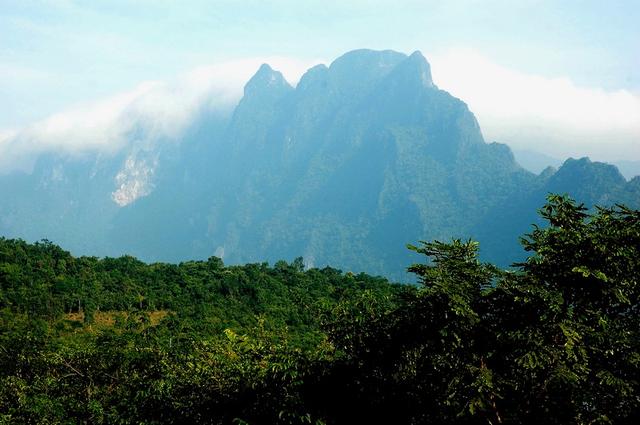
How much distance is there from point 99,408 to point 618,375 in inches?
592

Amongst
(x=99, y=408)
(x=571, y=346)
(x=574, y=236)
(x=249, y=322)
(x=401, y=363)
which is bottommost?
(x=249, y=322)

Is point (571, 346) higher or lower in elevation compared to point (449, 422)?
higher

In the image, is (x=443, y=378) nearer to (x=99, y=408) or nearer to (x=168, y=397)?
(x=168, y=397)

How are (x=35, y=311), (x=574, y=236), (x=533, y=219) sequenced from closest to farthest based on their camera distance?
(x=574, y=236) < (x=35, y=311) < (x=533, y=219)

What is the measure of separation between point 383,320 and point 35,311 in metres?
46.9

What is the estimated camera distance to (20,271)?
56594 mm

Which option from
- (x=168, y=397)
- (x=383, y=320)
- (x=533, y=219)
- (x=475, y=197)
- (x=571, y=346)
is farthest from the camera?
(x=475, y=197)

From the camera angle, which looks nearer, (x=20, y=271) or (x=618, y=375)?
(x=618, y=375)

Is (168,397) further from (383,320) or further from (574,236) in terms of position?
(574,236)

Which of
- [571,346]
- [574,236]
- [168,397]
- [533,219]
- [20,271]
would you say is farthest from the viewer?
[533,219]

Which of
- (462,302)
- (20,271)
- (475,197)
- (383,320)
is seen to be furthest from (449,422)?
(475,197)

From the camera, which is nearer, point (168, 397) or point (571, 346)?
point (571, 346)

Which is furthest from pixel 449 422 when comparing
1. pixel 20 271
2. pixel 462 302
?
Answer: pixel 20 271

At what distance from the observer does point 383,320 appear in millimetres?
13297
